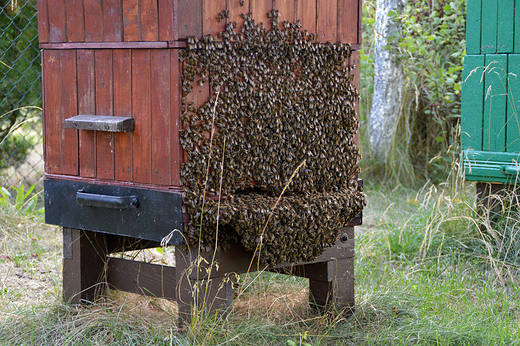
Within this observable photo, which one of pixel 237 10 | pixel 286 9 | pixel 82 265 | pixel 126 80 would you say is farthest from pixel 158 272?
pixel 286 9

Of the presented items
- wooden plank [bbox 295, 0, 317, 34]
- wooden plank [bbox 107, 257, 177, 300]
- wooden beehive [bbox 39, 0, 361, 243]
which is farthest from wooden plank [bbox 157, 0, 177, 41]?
wooden plank [bbox 107, 257, 177, 300]

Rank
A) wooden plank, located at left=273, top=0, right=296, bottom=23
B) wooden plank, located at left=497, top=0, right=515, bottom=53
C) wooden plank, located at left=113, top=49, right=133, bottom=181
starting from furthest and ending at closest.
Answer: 1. wooden plank, located at left=497, top=0, right=515, bottom=53
2. wooden plank, located at left=273, top=0, right=296, bottom=23
3. wooden plank, located at left=113, top=49, right=133, bottom=181

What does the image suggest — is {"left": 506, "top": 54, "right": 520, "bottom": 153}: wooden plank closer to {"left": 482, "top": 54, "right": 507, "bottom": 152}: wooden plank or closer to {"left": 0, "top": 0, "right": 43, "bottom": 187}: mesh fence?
{"left": 482, "top": 54, "right": 507, "bottom": 152}: wooden plank

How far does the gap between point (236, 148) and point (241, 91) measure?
0.28m

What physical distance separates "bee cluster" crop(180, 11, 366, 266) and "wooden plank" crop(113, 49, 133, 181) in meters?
0.34

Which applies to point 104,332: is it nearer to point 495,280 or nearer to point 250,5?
point 250,5

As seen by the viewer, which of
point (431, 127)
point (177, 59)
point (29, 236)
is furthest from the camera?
point (431, 127)

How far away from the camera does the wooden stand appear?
2.91 meters

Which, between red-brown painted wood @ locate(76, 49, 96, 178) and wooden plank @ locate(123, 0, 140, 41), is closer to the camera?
wooden plank @ locate(123, 0, 140, 41)

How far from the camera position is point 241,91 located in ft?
9.10

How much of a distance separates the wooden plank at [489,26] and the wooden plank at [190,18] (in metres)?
2.80

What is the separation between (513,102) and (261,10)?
2526mm

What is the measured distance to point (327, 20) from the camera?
122 inches

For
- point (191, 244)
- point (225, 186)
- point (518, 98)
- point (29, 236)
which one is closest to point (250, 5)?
point (225, 186)
